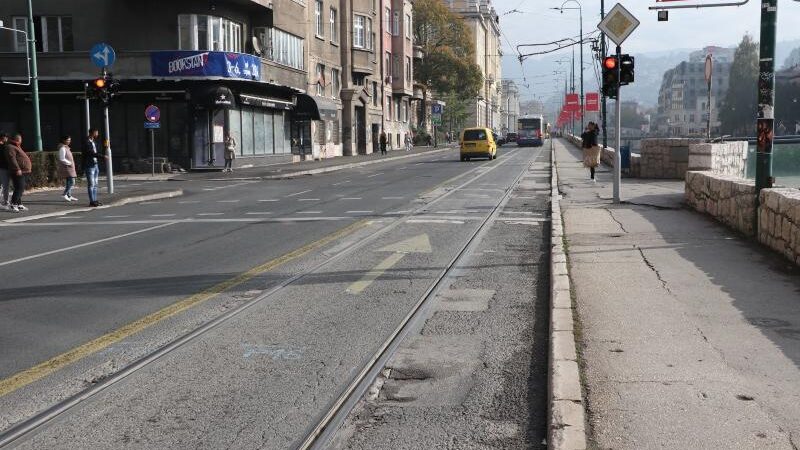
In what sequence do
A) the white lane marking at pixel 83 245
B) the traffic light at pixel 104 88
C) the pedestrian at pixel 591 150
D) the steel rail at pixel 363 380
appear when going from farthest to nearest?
the pedestrian at pixel 591 150, the traffic light at pixel 104 88, the white lane marking at pixel 83 245, the steel rail at pixel 363 380

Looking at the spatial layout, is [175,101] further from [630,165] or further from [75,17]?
[630,165]

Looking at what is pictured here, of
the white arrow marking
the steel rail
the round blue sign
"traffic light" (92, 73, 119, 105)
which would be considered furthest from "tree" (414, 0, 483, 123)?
the steel rail

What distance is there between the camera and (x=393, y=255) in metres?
10.8

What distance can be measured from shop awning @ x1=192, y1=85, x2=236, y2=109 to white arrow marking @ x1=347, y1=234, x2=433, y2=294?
2404cm

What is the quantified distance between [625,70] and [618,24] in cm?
106

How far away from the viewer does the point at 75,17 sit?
115 ft

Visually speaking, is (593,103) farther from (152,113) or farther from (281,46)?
(152,113)

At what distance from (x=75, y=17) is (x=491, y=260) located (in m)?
30.2

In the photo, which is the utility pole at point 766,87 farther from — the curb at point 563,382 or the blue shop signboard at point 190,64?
Result: the blue shop signboard at point 190,64

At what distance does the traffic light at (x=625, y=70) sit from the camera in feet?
58.2

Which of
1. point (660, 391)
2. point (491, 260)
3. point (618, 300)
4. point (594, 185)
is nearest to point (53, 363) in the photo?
point (660, 391)

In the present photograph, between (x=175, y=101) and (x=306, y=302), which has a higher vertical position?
(x=175, y=101)

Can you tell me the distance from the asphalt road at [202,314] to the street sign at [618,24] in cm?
472

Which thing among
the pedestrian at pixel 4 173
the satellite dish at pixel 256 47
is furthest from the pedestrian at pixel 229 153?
the pedestrian at pixel 4 173
